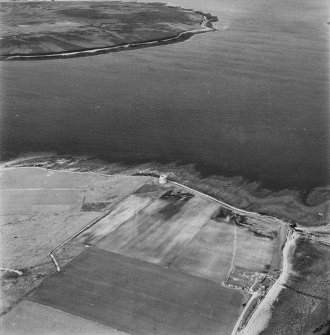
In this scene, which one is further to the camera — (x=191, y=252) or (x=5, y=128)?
(x=5, y=128)

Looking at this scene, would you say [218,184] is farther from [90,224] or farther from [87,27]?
[87,27]

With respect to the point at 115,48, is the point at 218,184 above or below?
below

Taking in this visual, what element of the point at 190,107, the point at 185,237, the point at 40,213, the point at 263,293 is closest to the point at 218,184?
the point at 185,237

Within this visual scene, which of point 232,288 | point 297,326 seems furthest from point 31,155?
point 297,326

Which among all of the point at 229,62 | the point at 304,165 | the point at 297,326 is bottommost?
the point at 297,326

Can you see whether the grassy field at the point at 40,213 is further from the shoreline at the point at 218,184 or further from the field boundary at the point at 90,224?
the shoreline at the point at 218,184

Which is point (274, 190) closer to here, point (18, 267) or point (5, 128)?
point (18, 267)

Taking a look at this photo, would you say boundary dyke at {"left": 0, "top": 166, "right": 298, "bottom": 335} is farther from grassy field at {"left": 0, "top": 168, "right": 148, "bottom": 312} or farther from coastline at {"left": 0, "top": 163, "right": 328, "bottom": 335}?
grassy field at {"left": 0, "top": 168, "right": 148, "bottom": 312}
